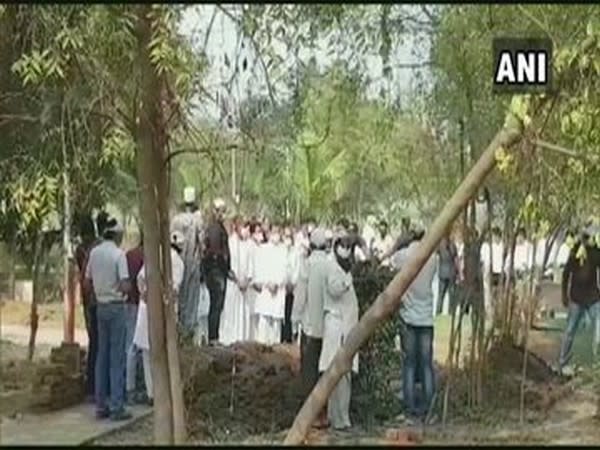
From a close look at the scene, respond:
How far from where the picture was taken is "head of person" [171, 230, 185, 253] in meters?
7.07

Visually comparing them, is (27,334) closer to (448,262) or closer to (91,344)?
(91,344)

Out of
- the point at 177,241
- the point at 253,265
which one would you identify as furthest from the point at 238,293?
the point at 177,241

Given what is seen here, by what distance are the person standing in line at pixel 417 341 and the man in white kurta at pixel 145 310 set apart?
1.25 meters

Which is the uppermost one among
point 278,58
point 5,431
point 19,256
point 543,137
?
point 278,58

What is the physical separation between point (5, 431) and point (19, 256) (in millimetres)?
953

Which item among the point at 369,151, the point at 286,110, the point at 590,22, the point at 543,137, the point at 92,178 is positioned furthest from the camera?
the point at 369,151

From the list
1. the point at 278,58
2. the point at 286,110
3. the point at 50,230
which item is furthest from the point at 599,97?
the point at 50,230

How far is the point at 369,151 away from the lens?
7.36 m

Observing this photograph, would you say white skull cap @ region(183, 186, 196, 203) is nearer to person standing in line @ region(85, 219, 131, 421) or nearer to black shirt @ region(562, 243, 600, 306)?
person standing in line @ region(85, 219, 131, 421)

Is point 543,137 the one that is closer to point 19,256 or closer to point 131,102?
point 131,102

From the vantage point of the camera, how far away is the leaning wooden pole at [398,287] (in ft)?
18.5

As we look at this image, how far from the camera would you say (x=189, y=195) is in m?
6.98

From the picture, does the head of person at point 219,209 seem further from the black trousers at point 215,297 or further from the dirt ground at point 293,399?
the dirt ground at point 293,399

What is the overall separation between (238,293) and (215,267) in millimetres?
208
